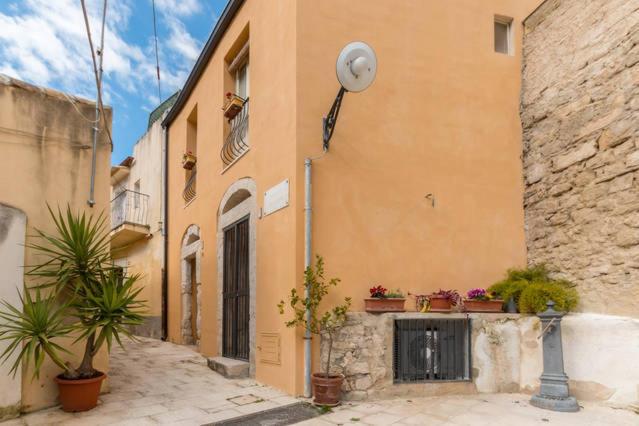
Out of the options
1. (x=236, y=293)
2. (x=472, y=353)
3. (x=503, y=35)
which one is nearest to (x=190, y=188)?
(x=236, y=293)

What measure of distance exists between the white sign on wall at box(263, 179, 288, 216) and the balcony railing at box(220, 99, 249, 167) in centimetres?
132

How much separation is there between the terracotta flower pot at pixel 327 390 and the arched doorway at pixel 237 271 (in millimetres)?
1614

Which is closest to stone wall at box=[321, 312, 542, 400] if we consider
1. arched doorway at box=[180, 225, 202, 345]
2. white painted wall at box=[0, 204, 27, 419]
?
white painted wall at box=[0, 204, 27, 419]

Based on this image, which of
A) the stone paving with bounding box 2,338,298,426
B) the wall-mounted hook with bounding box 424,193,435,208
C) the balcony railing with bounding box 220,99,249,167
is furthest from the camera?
the balcony railing with bounding box 220,99,249,167

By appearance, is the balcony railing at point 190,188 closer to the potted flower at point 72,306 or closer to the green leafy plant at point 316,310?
the potted flower at point 72,306

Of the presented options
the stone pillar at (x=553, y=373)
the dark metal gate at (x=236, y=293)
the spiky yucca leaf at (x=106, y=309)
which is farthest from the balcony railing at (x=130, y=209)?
the stone pillar at (x=553, y=373)

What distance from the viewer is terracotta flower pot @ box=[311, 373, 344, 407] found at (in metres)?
4.86

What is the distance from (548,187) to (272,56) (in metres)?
4.10

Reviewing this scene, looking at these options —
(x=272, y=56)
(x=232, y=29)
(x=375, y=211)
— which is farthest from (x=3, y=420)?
(x=232, y=29)

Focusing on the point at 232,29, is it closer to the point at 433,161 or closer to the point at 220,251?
the point at 220,251

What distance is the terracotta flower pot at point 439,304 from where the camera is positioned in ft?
18.4

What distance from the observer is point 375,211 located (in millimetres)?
5777

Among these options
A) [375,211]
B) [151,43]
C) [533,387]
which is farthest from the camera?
[151,43]

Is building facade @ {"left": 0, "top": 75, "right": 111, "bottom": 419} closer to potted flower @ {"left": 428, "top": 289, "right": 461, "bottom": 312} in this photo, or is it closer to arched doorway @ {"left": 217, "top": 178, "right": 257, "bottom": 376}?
arched doorway @ {"left": 217, "top": 178, "right": 257, "bottom": 376}
